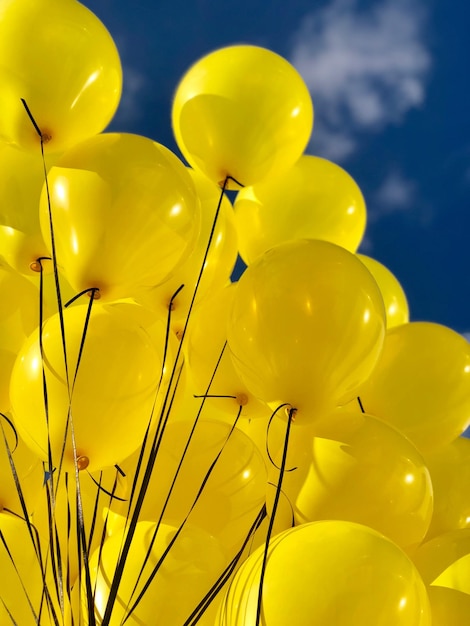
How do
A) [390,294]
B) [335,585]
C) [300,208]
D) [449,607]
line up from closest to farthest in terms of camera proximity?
[335,585]
[449,607]
[300,208]
[390,294]

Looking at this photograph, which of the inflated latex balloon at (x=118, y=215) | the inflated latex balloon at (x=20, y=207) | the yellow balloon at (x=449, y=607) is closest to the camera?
the yellow balloon at (x=449, y=607)

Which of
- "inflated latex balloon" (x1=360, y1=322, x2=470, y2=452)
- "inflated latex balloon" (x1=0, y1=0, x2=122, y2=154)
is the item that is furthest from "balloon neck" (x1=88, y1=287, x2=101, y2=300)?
"inflated latex balloon" (x1=360, y1=322, x2=470, y2=452)

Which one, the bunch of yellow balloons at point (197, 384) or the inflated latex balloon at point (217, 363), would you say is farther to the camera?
the inflated latex balloon at point (217, 363)

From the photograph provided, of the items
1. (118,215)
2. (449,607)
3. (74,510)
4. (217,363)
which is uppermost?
(118,215)

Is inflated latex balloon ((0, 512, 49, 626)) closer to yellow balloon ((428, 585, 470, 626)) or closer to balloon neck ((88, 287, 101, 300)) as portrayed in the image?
balloon neck ((88, 287, 101, 300))

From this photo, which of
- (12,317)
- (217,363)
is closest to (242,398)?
(217,363)

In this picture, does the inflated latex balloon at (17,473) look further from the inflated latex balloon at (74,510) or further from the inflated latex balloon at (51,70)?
the inflated latex balloon at (51,70)

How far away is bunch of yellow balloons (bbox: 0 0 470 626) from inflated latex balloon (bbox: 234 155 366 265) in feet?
0.30

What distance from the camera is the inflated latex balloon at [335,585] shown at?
0.86 m

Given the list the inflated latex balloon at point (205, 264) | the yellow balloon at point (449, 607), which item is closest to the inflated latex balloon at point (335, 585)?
the yellow balloon at point (449, 607)

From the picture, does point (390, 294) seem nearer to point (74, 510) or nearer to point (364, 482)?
point (364, 482)

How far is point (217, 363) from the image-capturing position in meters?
1.33

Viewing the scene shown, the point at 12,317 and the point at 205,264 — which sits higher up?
the point at 205,264

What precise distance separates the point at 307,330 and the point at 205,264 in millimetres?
345
